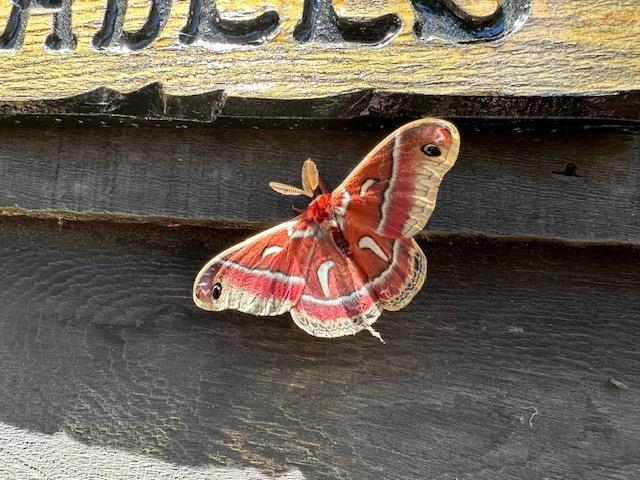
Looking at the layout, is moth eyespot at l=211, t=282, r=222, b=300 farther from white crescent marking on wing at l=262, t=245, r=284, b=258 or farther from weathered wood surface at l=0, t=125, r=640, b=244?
weathered wood surface at l=0, t=125, r=640, b=244

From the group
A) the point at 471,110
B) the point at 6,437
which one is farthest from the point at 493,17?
the point at 6,437

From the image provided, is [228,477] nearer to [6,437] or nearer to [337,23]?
[6,437]

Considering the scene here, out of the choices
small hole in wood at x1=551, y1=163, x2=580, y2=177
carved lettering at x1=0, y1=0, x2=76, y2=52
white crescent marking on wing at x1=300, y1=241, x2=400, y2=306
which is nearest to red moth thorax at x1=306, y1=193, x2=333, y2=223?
white crescent marking on wing at x1=300, y1=241, x2=400, y2=306

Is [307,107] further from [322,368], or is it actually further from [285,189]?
[322,368]

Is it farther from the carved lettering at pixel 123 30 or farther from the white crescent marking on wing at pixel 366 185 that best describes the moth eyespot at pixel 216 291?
the carved lettering at pixel 123 30

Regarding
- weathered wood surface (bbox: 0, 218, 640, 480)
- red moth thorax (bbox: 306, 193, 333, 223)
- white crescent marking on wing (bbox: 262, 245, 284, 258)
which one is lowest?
weathered wood surface (bbox: 0, 218, 640, 480)

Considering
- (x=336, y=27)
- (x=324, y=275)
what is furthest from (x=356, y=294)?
(x=336, y=27)

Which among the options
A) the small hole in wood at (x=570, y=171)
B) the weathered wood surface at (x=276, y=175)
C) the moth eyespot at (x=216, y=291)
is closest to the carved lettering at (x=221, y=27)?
the weathered wood surface at (x=276, y=175)
